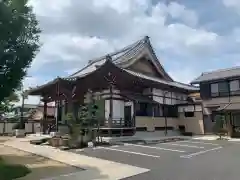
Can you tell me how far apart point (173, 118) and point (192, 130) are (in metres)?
2.34

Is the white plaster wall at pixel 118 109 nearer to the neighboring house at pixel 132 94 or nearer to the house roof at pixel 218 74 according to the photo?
the neighboring house at pixel 132 94

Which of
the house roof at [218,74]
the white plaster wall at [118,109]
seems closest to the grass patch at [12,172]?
the white plaster wall at [118,109]

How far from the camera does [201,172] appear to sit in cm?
839

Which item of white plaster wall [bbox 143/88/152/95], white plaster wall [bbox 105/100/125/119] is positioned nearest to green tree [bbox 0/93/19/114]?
white plaster wall [bbox 105/100/125/119]

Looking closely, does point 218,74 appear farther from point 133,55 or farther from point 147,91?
point 133,55

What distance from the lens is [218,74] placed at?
Answer: 30125 millimetres

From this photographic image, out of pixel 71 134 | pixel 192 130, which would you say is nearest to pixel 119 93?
pixel 71 134

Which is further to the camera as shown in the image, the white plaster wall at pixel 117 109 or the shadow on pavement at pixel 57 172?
the white plaster wall at pixel 117 109

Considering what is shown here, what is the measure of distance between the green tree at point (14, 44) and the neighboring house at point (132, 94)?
11108mm

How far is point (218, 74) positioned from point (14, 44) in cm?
2608

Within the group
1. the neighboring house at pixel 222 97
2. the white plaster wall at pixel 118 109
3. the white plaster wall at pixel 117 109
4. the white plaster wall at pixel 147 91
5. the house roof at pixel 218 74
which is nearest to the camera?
the white plaster wall at pixel 117 109

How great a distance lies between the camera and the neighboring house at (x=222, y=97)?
26.0m

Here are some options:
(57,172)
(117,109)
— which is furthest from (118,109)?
(57,172)

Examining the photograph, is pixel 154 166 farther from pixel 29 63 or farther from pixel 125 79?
pixel 125 79
